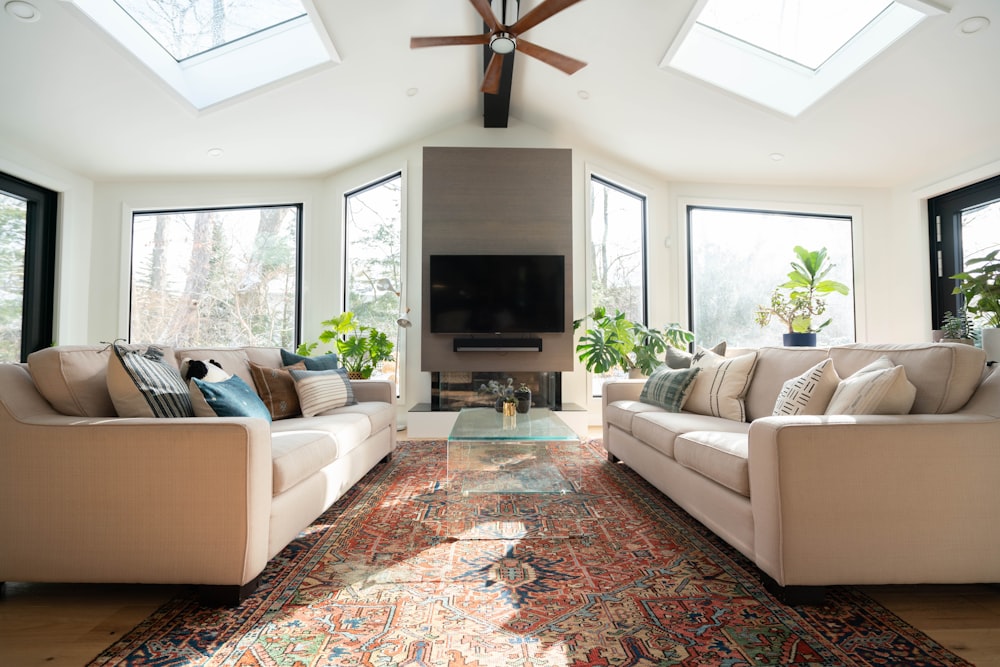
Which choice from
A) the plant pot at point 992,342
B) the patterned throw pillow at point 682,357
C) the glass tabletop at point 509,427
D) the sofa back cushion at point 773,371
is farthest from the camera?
the patterned throw pillow at point 682,357

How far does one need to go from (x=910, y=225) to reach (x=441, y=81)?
486cm

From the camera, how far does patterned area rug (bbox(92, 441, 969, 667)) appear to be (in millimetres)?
1393

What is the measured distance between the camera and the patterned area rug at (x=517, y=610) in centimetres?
139

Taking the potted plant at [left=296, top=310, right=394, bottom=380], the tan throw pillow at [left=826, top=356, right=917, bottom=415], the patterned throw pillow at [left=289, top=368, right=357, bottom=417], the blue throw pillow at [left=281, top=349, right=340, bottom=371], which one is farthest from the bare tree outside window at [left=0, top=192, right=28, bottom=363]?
the tan throw pillow at [left=826, top=356, right=917, bottom=415]

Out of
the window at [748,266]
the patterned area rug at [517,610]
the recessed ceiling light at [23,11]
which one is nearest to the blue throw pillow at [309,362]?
the patterned area rug at [517,610]

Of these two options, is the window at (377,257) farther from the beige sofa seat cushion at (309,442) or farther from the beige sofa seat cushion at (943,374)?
the beige sofa seat cushion at (943,374)

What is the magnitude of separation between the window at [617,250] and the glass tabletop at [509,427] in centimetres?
262

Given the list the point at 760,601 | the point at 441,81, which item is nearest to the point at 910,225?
the point at 441,81

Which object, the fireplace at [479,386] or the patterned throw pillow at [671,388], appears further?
the fireplace at [479,386]

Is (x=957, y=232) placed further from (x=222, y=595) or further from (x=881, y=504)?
(x=222, y=595)

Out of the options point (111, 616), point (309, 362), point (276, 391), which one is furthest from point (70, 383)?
point (309, 362)

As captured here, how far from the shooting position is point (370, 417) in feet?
10.6

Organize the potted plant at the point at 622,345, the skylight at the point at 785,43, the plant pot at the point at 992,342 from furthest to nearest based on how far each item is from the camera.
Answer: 1. the potted plant at the point at 622,345
2. the skylight at the point at 785,43
3. the plant pot at the point at 992,342

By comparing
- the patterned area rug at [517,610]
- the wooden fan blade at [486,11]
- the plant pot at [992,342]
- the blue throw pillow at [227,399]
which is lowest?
the patterned area rug at [517,610]
